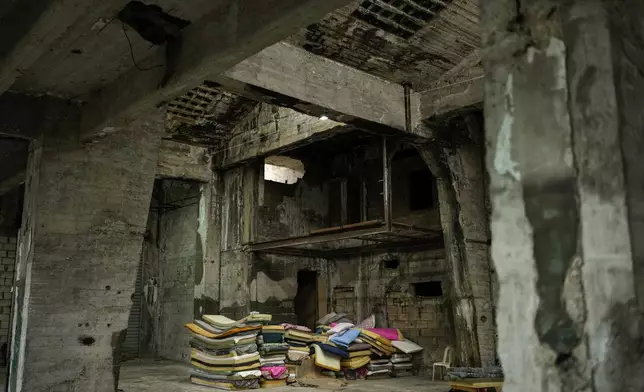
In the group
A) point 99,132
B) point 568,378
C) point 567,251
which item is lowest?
point 568,378

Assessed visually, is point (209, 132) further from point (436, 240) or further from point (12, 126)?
point (12, 126)

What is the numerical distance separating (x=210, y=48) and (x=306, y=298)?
8.52 metres

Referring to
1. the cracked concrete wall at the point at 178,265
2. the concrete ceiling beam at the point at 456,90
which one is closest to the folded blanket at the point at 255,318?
the cracked concrete wall at the point at 178,265

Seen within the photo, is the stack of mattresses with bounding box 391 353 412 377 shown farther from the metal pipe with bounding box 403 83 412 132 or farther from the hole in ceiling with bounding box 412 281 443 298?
the metal pipe with bounding box 403 83 412 132

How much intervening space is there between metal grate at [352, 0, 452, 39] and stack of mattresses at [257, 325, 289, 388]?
15.5ft

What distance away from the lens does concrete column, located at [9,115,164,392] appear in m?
4.78

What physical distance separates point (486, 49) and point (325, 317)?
9.23 metres

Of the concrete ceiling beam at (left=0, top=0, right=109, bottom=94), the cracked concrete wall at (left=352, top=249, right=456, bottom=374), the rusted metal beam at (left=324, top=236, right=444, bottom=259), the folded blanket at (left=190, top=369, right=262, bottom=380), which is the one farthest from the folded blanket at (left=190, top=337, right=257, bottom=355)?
the concrete ceiling beam at (left=0, top=0, right=109, bottom=94)

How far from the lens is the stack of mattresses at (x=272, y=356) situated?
26.3 feet

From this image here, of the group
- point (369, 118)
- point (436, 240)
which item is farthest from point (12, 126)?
point (436, 240)

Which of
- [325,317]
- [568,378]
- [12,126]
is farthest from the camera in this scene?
[325,317]

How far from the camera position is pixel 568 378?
1.39 m

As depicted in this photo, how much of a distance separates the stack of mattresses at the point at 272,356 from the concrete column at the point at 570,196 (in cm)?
695

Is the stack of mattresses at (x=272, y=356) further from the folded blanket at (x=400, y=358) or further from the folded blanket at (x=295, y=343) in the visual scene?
the folded blanket at (x=400, y=358)
